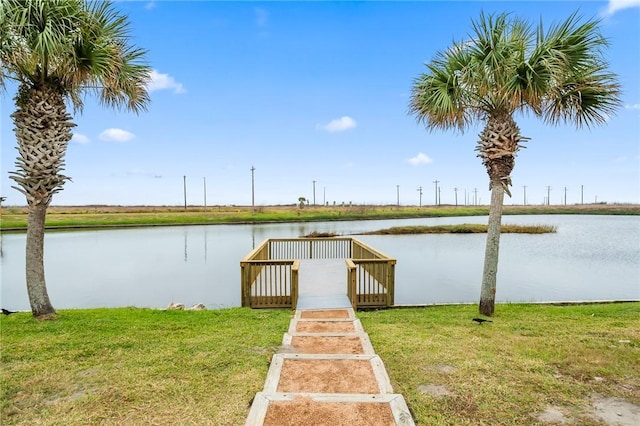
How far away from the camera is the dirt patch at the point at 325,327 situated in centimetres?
517

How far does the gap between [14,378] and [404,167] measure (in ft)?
175

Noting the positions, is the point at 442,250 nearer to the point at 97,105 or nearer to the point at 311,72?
the point at 311,72

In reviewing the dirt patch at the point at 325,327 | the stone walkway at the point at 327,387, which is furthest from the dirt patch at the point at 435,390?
the dirt patch at the point at 325,327

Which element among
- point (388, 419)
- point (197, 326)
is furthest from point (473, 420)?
point (197, 326)

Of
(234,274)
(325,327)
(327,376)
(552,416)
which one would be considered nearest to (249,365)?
(327,376)

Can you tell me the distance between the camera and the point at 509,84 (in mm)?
5445

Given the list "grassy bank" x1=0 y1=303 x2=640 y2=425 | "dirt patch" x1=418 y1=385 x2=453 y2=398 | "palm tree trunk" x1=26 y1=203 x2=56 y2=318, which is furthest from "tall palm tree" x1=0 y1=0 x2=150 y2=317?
"dirt patch" x1=418 y1=385 x2=453 y2=398

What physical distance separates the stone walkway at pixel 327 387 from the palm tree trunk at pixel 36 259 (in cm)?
417

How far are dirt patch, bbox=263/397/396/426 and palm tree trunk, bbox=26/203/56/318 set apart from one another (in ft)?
16.2

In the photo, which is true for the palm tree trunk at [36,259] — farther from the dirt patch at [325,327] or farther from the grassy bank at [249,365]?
the dirt patch at [325,327]

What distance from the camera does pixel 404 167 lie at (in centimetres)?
5350

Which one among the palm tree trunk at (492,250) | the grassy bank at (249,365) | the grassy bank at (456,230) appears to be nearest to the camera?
the grassy bank at (249,365)

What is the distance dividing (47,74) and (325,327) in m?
5.90

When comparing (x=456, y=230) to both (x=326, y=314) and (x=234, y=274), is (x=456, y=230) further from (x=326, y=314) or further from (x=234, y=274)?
(x=326, y=314)
